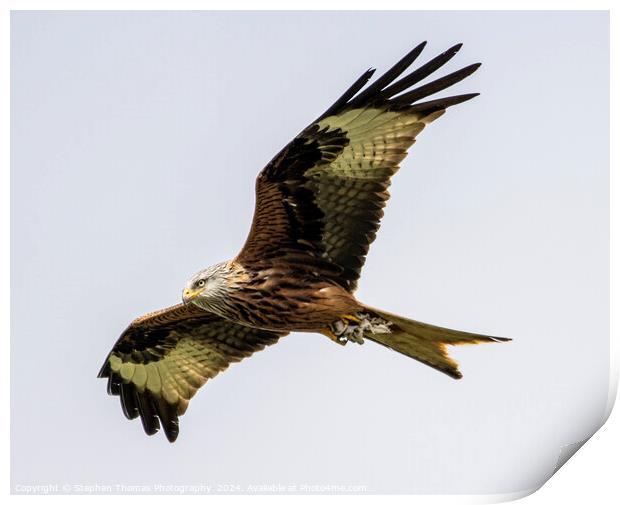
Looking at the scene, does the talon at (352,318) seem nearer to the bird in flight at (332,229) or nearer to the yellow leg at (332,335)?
the bird in flight at (332,229)

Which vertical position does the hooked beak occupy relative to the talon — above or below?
above

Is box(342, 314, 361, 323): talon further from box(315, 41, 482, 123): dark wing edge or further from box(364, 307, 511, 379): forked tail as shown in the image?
box(315, 41, 482, 123): dark wing edge

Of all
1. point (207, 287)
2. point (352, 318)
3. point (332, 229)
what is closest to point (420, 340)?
point (352, 318)

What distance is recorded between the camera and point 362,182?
8.48 meters

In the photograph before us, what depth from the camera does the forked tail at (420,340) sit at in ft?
27.2

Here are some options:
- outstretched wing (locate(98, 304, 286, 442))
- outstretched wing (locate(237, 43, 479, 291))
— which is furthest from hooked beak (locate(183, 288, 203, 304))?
outstretched wing (locate(98, 304, 286, 442))

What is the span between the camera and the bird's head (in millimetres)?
8539

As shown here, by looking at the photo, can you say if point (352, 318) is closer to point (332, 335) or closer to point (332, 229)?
point (332, 335)

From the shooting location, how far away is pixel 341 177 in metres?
8.50

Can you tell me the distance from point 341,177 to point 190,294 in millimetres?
1258

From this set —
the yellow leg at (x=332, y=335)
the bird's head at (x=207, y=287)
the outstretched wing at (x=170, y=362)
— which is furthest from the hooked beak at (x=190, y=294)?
the outstretched wing at (x=170, y=362)

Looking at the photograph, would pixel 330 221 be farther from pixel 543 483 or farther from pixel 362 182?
pixel 543 483

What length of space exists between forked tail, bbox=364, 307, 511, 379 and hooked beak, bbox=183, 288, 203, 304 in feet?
3.70
